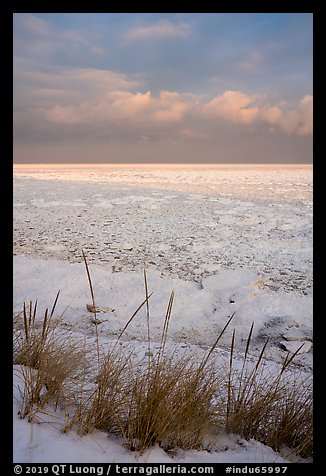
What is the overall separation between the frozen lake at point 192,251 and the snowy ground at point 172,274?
1 centimetres

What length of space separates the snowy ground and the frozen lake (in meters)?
0.01

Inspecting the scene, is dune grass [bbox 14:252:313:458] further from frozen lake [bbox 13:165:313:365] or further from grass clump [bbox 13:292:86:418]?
frozen lake [bbox 13:165:313:365]

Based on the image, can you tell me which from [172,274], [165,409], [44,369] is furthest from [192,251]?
[165,409]

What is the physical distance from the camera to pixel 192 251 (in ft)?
14.6

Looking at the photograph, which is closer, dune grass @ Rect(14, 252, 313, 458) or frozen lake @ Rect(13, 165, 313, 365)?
dune grass @ Rect(14, 252, 313, 458)

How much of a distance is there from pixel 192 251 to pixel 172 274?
716mm

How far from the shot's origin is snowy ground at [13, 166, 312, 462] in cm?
141

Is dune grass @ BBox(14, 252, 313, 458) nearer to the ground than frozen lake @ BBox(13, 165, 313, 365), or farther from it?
nearer to the ground

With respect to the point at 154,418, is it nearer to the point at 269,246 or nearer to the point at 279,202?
the point at 269,246

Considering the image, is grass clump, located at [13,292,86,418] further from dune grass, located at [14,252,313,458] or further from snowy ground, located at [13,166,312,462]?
snowy ground, located at [13,166,312,462]

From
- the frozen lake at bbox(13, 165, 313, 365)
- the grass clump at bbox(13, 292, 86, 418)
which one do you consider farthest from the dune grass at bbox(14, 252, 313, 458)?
the frozen lake at bbox(13, 165, 313, 365)

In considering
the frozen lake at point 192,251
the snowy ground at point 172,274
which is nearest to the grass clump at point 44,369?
the snowy ground at point 172,274
